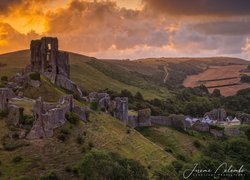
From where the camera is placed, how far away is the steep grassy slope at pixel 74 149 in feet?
208

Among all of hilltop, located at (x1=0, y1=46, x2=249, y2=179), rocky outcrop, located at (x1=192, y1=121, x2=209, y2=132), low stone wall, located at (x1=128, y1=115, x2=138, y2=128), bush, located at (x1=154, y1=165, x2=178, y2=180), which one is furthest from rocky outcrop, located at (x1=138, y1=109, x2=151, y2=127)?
bush, located at (x1=154, y1=165, x2=178, y2=180)

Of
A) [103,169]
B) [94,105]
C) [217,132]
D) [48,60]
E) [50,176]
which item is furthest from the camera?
[217,132]

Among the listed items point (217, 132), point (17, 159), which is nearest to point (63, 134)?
point (17, 159)

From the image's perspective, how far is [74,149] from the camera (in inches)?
2712

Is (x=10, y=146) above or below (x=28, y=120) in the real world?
below

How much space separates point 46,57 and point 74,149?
44464 mm

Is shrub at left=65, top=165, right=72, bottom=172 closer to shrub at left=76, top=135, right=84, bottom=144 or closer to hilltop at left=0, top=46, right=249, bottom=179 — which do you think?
hilltop at left=0, top=46, right=249, bottom=179

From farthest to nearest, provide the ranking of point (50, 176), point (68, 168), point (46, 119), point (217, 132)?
point (217, 132) → point (46, 119) → point (68, 168) → point (50, 176)

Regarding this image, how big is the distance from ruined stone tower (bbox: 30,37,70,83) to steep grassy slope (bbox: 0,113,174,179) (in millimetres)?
23689

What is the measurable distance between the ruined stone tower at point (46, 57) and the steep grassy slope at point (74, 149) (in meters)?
23.7

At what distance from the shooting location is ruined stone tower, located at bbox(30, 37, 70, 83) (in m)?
108

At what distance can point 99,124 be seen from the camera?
82.9 metres

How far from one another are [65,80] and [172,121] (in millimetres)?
26594

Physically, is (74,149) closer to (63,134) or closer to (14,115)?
(63,134)
